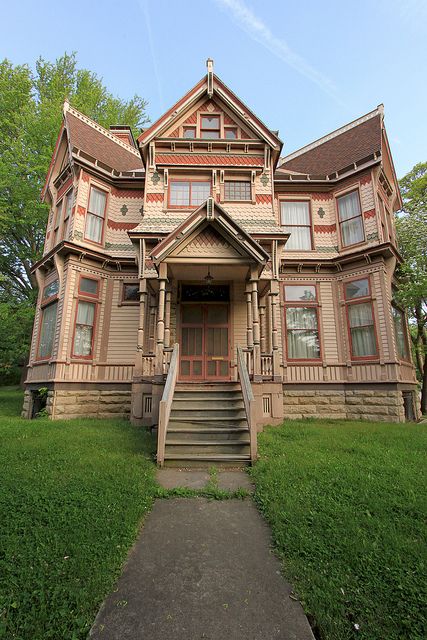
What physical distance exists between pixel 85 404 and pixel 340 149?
1559cm

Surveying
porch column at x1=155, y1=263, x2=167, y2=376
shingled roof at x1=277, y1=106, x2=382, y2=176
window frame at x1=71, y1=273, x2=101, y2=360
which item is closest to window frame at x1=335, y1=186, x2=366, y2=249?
shingled roof at x1=277, y1=106, x2=382, y2=176

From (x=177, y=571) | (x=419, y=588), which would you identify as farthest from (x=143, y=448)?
(x=419, y=588)

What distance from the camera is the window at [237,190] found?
1335cm

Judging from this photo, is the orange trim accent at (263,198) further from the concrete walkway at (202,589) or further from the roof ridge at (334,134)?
the concrete walkway at (202,589)

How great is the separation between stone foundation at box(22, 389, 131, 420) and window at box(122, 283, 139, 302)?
366 centimetres

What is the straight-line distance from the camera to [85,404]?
1212cm

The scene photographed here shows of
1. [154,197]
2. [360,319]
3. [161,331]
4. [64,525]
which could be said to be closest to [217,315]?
[161,331]

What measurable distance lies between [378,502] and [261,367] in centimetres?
604

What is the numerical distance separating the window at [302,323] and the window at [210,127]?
23.6 feet

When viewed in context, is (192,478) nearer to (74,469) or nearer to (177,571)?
(74,469)

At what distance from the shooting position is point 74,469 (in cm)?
573

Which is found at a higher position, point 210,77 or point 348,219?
point 210,77

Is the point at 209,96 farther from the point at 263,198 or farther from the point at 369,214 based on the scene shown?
the point at 369,214

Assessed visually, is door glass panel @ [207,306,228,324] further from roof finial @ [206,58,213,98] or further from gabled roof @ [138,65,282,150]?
roof finial @ [206,58,213,98]
